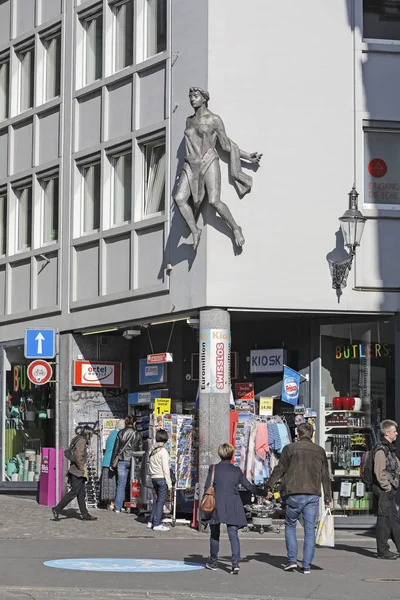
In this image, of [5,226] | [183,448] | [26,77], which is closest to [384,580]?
[183,448]

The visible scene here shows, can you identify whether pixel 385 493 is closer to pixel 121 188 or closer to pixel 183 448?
pixel 183 448

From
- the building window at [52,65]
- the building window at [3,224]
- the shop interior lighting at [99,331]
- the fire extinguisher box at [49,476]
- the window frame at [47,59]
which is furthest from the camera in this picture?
the building window at [3,224]

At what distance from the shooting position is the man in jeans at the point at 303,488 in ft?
51.2

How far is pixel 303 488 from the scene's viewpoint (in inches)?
616

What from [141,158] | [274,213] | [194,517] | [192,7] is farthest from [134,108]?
[194,517]

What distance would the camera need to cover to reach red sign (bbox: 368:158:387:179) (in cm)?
2223

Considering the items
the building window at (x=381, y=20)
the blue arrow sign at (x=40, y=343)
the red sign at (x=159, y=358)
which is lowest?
the red sign at (x=159, y=358)

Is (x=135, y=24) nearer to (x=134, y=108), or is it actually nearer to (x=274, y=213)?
(x=134, y=108)

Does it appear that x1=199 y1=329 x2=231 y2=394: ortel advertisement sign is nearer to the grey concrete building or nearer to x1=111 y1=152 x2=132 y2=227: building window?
the grey concrete building

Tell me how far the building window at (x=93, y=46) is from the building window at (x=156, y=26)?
1811 mm

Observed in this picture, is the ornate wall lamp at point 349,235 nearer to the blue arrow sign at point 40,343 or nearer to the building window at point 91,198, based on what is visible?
the building window at point 91,198

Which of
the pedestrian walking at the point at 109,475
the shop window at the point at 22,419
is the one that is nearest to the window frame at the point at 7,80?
the shop window at the point at 22,419

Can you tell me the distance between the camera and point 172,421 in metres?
22.6

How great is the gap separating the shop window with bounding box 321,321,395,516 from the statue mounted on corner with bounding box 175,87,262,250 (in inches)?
116
